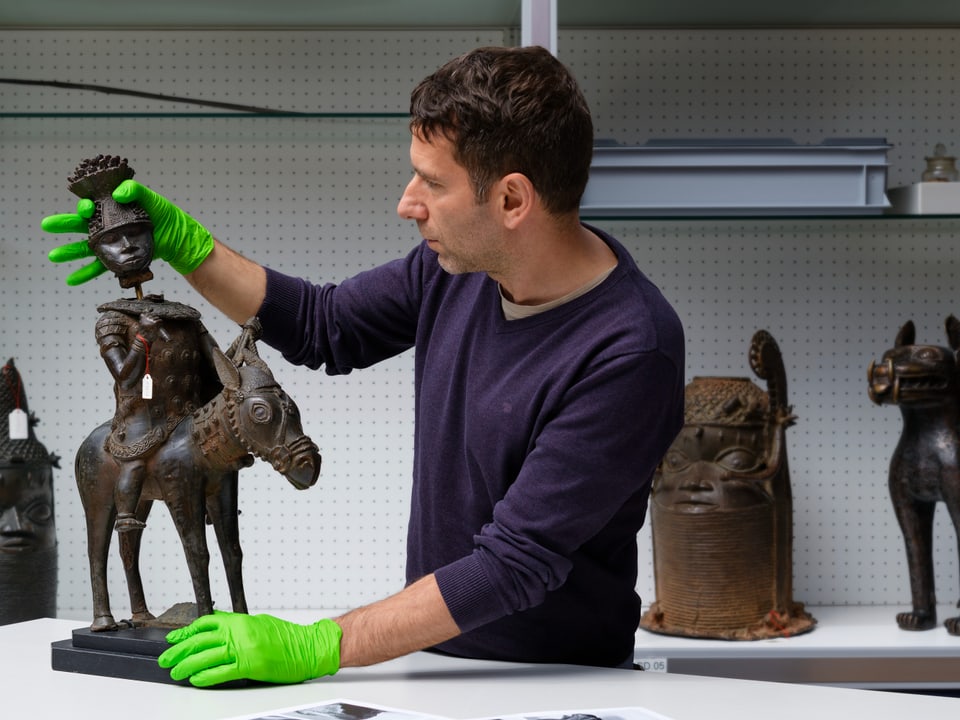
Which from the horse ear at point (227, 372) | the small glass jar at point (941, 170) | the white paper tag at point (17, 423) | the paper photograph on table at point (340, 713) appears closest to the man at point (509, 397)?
the paper photograph on table at point (340, 713)

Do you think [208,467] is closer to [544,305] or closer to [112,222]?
[112,222]

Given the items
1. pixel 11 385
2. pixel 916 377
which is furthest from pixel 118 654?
pixel 916 377

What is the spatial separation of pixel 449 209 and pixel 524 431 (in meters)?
0.28

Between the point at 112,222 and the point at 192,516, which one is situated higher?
the point at 112,222

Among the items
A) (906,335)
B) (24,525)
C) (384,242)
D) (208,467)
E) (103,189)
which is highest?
(384,242)

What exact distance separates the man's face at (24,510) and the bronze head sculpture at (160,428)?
2.51ft

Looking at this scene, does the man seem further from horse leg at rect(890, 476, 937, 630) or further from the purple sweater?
horse leg at rect(890, 476, 937, 630)

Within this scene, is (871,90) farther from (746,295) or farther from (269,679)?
(269,679)

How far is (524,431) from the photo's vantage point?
1.39m

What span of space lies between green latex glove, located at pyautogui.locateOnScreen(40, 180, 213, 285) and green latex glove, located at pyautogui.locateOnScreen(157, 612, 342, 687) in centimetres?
50

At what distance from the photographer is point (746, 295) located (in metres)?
2.42

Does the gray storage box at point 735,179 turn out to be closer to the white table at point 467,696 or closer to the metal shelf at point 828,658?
the metal shelf at point 828,658

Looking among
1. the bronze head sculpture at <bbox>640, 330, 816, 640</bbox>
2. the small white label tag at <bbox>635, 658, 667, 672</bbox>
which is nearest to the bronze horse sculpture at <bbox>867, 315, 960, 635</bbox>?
the bronze head sculpture at <bbox>640, 330, 816, 640</bbox>

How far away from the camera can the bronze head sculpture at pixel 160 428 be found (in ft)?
4.23
